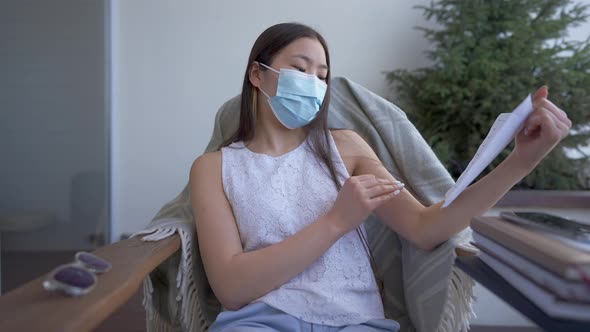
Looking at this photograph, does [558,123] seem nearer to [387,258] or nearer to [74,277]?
[387,258]

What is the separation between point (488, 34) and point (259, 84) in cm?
164

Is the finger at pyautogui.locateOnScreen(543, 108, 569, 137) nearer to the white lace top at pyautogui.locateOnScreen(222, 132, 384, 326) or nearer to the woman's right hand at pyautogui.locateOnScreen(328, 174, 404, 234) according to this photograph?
the woman's right hand at pyautogui.locateOnScreen(328, 174, 404, 234)

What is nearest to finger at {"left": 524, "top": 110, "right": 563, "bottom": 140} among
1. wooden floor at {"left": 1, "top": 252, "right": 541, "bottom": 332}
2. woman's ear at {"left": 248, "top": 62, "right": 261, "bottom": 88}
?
woman's ear at {"left": 248, "top": 62, "right": 261, "bottom": 88}

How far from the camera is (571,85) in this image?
6.97ft

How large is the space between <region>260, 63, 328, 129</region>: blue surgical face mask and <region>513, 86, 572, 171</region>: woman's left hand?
0.51 m

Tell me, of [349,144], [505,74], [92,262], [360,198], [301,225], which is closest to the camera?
[92,262]

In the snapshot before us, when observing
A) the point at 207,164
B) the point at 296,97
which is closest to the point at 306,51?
the point at 296,97

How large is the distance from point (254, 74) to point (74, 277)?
0.76 meters

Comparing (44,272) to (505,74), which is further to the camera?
(505,74)

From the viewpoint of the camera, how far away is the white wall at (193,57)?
2496 millimetres

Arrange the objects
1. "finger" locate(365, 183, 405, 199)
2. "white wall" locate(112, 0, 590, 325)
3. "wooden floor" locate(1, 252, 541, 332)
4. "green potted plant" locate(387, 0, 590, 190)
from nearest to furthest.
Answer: "finger" locate(365, 183, 405, 199) → "wooden floor" locate(1, 252, 541, 332) → "green potted plant" locate(387, 0, 590, 190) → "white wall" locate(112, 0, 590, 325)

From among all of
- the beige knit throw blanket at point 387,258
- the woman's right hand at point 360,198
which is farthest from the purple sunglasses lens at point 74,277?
the woman's right hand at point 360,198

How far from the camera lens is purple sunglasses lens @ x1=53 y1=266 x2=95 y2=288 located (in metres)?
0.54

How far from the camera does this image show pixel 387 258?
45.3 inches
